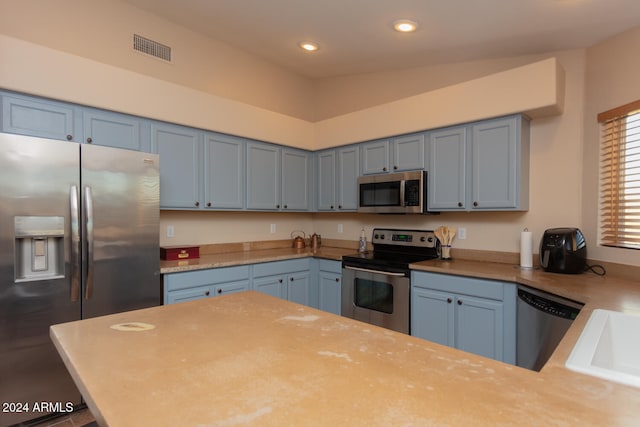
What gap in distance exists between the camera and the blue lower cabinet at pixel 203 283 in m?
2.57

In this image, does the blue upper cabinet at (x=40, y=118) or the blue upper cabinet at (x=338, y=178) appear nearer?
the blue upper cabinet at (x=40, y=118)

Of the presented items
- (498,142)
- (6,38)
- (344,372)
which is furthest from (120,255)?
(498,142)

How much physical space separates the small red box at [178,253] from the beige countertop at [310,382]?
174 cm

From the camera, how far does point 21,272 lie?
1.96 m

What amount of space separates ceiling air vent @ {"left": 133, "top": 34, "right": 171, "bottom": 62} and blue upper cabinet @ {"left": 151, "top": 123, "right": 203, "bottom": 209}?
2.34ft

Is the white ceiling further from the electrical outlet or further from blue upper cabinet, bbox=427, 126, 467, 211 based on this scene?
the electrical outlet

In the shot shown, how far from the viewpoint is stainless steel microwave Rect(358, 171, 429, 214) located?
3111 millimetres

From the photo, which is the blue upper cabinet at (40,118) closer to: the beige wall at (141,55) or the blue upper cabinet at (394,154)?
the beige wall at (141,55)

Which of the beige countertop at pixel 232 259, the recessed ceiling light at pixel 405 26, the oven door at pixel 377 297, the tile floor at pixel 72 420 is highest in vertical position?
the recessed ceiling light at pixel 405 26

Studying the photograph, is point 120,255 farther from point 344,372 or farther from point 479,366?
point 479,366

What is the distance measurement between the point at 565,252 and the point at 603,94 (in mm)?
1164

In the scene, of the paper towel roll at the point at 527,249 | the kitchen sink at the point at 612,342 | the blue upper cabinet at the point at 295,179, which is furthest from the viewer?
the blue upper cabinet at the point at 295,179

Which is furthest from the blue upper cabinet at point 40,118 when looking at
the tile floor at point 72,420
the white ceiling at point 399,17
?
the tile floor at point 72,420

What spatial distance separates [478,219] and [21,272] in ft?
11.1
